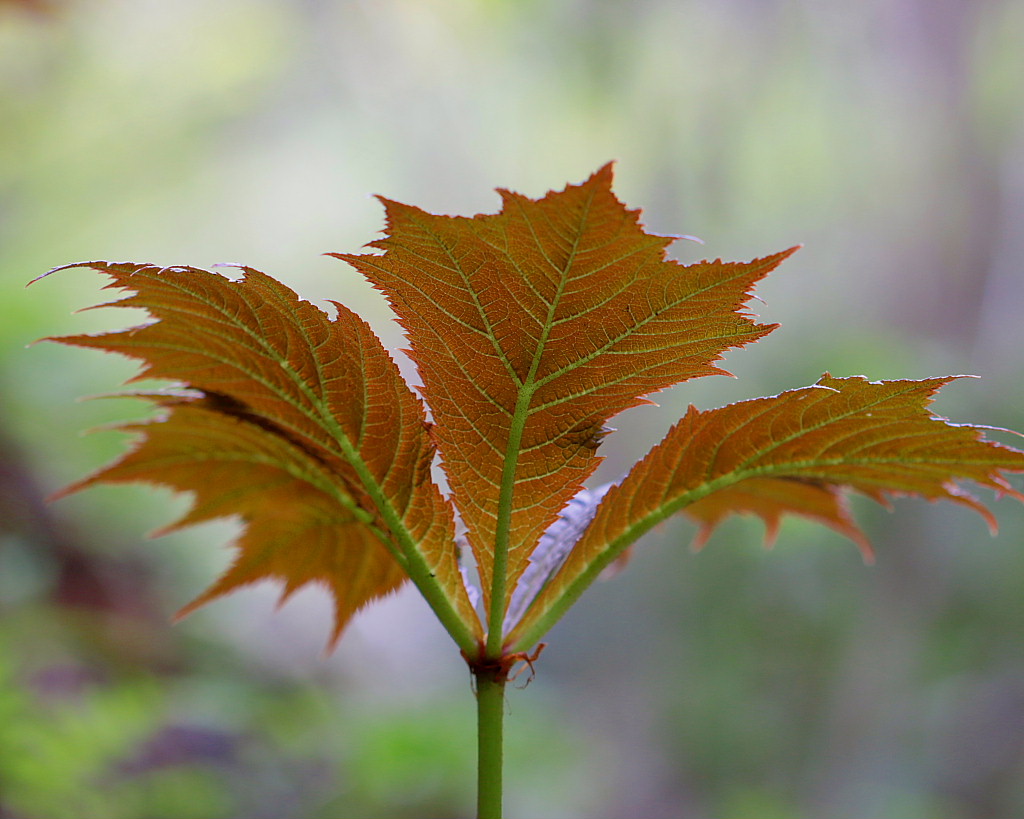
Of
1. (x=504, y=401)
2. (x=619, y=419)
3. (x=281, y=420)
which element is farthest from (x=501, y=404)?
(x=619, y=419)

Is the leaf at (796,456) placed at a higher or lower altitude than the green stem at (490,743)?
higher

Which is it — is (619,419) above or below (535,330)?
above

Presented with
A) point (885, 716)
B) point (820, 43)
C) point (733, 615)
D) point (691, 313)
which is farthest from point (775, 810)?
point (820, 43)

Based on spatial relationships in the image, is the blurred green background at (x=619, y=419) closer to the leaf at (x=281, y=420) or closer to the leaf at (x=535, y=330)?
the leaf at (x=281, y=420)

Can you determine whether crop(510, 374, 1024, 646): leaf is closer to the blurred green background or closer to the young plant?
the young plant

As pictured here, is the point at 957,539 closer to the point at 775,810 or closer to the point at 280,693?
the point at 775,810

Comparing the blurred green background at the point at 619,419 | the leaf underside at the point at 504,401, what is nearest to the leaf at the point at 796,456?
the leaf underside at the point at 504,401

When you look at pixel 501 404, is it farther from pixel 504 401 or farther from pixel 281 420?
pixel 281 420
